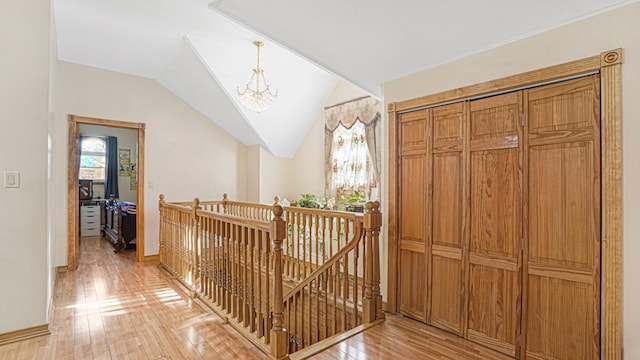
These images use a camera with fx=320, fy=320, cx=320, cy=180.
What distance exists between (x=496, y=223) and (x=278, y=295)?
169 cm

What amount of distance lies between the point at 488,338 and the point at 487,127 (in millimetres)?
1580

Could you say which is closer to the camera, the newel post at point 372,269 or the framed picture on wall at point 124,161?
the newel post at point 372,269

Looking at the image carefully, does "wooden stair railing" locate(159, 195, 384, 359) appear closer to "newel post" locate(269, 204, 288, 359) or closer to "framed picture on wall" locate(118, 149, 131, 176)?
"newel post" locate(269, 204, 288, 359)

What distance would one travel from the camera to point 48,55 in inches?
104

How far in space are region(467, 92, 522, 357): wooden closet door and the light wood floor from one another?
217 mm

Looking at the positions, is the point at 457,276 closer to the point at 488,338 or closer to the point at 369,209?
the point at 488,338

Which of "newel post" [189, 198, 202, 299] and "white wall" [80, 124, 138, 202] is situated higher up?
"white wall" [80, 124, 138, 202]

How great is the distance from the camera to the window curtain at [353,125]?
4.88m

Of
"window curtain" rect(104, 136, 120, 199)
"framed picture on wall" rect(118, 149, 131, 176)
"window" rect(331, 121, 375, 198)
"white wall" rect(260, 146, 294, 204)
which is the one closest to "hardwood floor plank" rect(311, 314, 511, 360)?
"window" rect(331, 121, 375, 198)

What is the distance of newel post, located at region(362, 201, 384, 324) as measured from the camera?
2.78 metres

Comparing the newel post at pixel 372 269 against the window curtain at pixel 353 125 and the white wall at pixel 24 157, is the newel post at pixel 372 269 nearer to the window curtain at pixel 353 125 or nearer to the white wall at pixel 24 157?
the window curtain at pixel 353 125

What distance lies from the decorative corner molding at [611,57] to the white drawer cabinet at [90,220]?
8891 millimetres

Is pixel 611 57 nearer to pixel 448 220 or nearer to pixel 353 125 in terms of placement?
pixel 448 220

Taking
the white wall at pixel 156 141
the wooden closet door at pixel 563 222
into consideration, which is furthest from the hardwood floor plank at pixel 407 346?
the white wall at pixel 156 141
